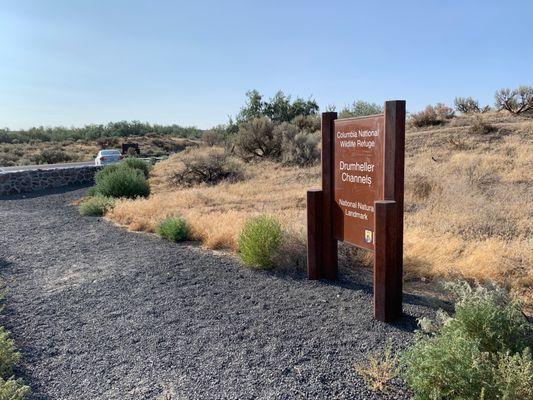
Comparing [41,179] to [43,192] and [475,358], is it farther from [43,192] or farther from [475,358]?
[475,358]

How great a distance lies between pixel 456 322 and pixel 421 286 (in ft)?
7.08

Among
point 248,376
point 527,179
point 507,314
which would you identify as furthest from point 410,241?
point 527,179

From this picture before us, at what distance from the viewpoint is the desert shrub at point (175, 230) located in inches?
340

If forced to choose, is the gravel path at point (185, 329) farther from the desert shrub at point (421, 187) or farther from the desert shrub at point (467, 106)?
the desert shrub at point (467, 106)

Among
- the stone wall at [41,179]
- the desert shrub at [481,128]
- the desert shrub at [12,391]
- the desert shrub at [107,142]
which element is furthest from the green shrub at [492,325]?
the desert shrub at [107,142]

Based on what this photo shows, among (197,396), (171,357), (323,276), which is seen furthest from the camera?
(323,276)

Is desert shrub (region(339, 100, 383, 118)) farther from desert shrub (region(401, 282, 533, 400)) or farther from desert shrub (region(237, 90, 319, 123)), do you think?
desert shrub (region(401, 282, 533, 400))

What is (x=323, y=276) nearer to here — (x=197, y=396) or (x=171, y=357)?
(x=171, y=357)

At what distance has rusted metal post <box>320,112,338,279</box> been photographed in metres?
5.76

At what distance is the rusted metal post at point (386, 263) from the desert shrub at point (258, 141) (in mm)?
21853

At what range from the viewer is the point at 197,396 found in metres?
3.47

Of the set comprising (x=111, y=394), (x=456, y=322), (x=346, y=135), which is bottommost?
(x=111, y=394)

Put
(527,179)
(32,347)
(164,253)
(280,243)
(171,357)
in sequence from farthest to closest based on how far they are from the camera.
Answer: (527,179), (164,253), (280,243), (32,347), (171,357)

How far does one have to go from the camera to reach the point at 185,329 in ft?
15.3
